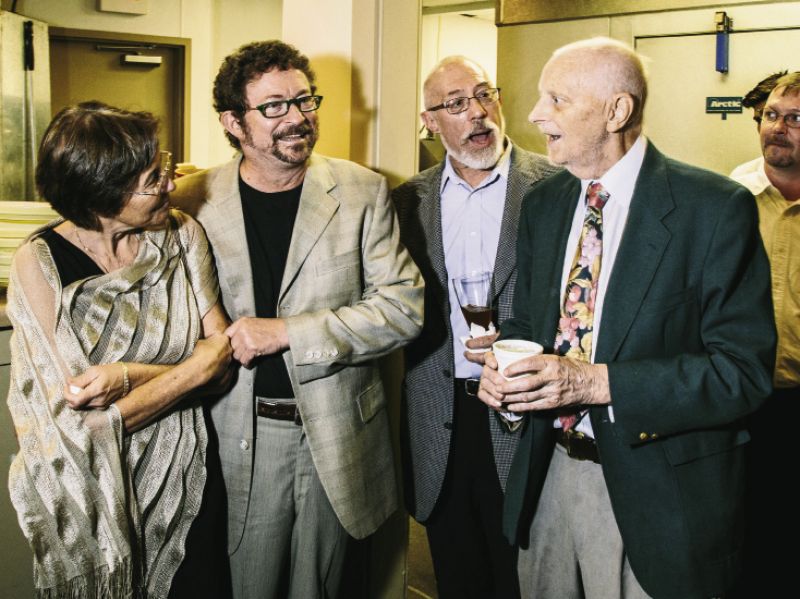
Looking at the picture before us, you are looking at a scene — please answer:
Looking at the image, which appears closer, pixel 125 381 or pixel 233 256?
pixel 125 381

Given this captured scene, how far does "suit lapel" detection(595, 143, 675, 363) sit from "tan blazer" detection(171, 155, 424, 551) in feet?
2.05

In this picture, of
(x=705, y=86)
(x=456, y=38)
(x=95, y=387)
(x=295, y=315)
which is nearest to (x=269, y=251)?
(x=295, y=315)

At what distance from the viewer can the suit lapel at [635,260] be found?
156 cm

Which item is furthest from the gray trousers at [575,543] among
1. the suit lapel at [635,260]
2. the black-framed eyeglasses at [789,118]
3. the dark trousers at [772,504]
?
the black-framed eyeglasses at [789,118]

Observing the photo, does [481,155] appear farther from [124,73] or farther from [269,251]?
[124,73]

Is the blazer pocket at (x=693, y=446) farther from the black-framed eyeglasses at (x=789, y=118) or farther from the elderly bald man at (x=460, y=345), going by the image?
the black-framed eyeglasses at (x=789, y=118)

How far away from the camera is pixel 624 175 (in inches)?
65.9

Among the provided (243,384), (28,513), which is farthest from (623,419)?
(28,513)

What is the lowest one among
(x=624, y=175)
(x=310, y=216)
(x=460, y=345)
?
(x=460, y=345)

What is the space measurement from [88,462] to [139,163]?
2.24 feet

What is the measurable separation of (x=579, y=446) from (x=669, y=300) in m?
0.39

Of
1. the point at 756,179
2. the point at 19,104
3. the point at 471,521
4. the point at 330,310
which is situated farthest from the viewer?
the point at 19,104

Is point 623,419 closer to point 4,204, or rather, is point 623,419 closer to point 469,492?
point 469,492

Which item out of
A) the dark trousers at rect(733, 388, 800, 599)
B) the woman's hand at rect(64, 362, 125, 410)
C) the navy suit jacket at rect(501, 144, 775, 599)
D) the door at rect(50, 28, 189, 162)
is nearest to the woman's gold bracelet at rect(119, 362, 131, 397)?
the woman's hand at rect(64, 362, 125, 410)
